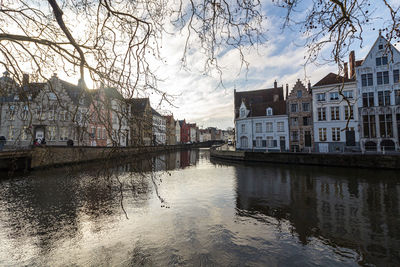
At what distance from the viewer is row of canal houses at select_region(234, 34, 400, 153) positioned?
84.2 ft

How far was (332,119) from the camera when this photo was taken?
30250 millimetres

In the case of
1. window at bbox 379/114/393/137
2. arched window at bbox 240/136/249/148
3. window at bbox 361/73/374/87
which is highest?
window at bbox 361/73/374/87

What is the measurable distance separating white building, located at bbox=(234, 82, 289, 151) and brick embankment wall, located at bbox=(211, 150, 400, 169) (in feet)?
18.1

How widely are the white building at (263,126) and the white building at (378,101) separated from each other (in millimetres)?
10413

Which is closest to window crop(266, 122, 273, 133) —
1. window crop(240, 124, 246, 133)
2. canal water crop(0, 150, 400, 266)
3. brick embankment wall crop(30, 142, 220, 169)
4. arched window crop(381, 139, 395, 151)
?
window crop(240, 124, 246, 133)

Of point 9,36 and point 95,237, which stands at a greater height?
point 9,36

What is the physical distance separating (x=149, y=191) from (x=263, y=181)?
897cm

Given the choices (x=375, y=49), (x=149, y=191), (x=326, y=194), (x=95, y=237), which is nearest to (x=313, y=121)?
(x=375, y=49)

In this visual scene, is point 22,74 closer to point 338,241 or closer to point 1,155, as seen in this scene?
point 338,241

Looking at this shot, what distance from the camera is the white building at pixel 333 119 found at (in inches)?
1117

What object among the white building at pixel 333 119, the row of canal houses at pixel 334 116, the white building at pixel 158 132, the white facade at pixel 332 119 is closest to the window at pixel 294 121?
the row of canal houses at pixel 334 116

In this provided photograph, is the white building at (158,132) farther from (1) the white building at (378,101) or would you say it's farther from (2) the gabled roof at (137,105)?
(1) the white building at (378,101)

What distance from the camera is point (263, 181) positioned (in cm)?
1633

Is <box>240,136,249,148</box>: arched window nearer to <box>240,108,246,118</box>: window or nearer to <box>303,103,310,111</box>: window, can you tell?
<box>240,108,246,118</box>: window
